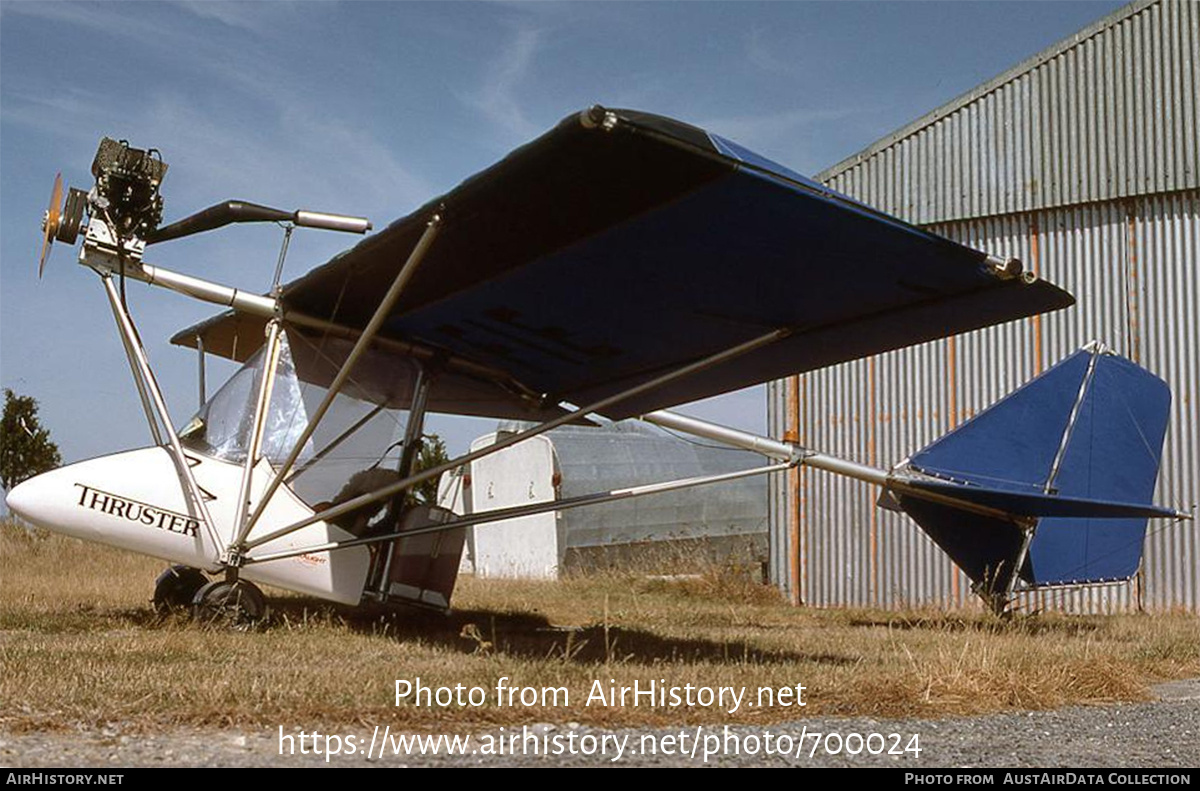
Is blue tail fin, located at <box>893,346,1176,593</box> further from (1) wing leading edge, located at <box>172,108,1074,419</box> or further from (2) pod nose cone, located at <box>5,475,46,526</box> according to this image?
(2) pod nose cone, located at <box>5,475,46,526</box>

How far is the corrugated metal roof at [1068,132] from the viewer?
46.6ft

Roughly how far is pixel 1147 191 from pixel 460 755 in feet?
41.8

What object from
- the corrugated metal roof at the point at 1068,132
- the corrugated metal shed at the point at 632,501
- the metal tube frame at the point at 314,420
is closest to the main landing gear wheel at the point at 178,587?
the metal tube frame at the point at 314,420

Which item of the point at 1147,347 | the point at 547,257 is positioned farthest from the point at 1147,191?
the point at 547,257

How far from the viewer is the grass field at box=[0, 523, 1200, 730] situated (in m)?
5.37

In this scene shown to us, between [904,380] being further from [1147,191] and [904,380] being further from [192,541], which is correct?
[192,541]

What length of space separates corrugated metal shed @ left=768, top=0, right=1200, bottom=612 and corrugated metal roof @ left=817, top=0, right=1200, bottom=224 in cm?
2

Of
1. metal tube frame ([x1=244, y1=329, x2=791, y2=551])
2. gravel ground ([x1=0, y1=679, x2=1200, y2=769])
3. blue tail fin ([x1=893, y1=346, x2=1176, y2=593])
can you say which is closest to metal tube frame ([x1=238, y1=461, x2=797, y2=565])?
metal tube frame ([x1=244, y1=329, x2=791, y2=551])

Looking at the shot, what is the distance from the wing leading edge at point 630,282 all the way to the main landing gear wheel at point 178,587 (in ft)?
6.77

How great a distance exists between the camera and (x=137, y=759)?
169 inches

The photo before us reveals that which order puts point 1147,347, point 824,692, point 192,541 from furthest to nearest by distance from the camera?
1. point 1147,347
2. point 192,541
3. point 824,692

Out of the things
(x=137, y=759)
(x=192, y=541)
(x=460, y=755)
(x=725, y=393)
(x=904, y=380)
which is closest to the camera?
(x=137, y=759)

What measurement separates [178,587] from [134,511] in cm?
156

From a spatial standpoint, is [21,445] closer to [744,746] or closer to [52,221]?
[52,221]
